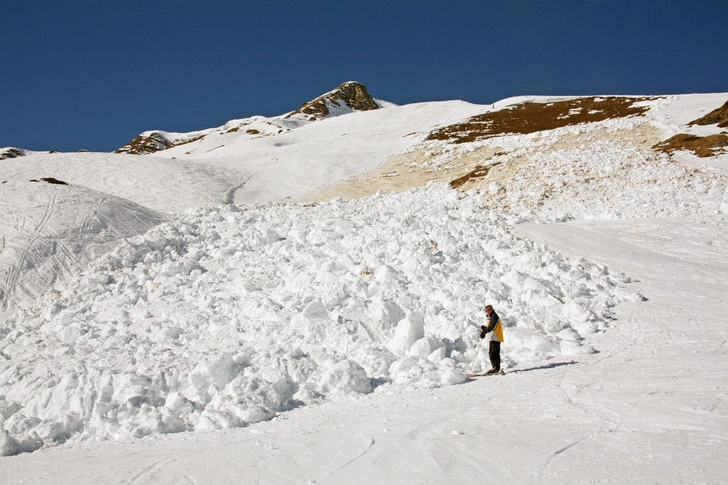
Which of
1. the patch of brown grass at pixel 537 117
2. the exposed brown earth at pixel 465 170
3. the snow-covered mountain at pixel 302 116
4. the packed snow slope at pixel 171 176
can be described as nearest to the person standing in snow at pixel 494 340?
the packed snow slope at pixel 171 176

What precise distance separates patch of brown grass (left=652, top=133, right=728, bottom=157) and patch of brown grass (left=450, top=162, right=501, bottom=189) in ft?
26.0

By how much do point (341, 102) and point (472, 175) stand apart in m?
95.7

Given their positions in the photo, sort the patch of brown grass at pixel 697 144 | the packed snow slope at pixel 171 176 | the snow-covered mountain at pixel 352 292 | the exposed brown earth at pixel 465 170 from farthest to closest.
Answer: the exposed brown earth at pixel 465 170 → the patch of brown grass at pixel 697 144 → the packed snow slope at pixel 171 176 → the snow-covered mountain at pixel 352 292

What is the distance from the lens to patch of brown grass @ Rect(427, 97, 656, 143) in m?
35.2

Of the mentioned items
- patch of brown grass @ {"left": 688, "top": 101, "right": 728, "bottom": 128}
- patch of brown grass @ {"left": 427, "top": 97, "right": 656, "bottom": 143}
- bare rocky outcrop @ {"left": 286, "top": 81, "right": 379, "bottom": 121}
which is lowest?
patch of brown grass @ {"left": 688, "top": 101, "right": 728, "bottom": 128}

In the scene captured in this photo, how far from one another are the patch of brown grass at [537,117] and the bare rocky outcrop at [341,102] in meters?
58.3

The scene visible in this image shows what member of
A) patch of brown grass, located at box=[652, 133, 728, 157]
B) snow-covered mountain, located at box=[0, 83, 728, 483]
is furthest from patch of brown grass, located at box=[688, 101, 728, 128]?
patch of brown grass, located at box=[652, 133, 728, 157]

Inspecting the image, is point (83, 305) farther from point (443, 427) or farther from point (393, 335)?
point (443, 427)

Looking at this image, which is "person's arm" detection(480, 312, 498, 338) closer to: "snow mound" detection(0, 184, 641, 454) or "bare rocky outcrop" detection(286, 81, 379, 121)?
"snow mound" detection(0, 184, 641, 454)

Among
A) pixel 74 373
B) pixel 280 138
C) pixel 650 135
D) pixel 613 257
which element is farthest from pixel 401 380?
pixel 280 138

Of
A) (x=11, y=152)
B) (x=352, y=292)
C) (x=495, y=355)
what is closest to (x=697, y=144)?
(x=352, y=292)

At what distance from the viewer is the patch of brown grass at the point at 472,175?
24062 mm

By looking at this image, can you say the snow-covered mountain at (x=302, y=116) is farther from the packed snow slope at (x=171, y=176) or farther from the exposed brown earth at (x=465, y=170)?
the exposed brown earth at (x=465, y=170)

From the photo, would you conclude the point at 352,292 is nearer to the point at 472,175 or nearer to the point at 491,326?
the point at 491,326
